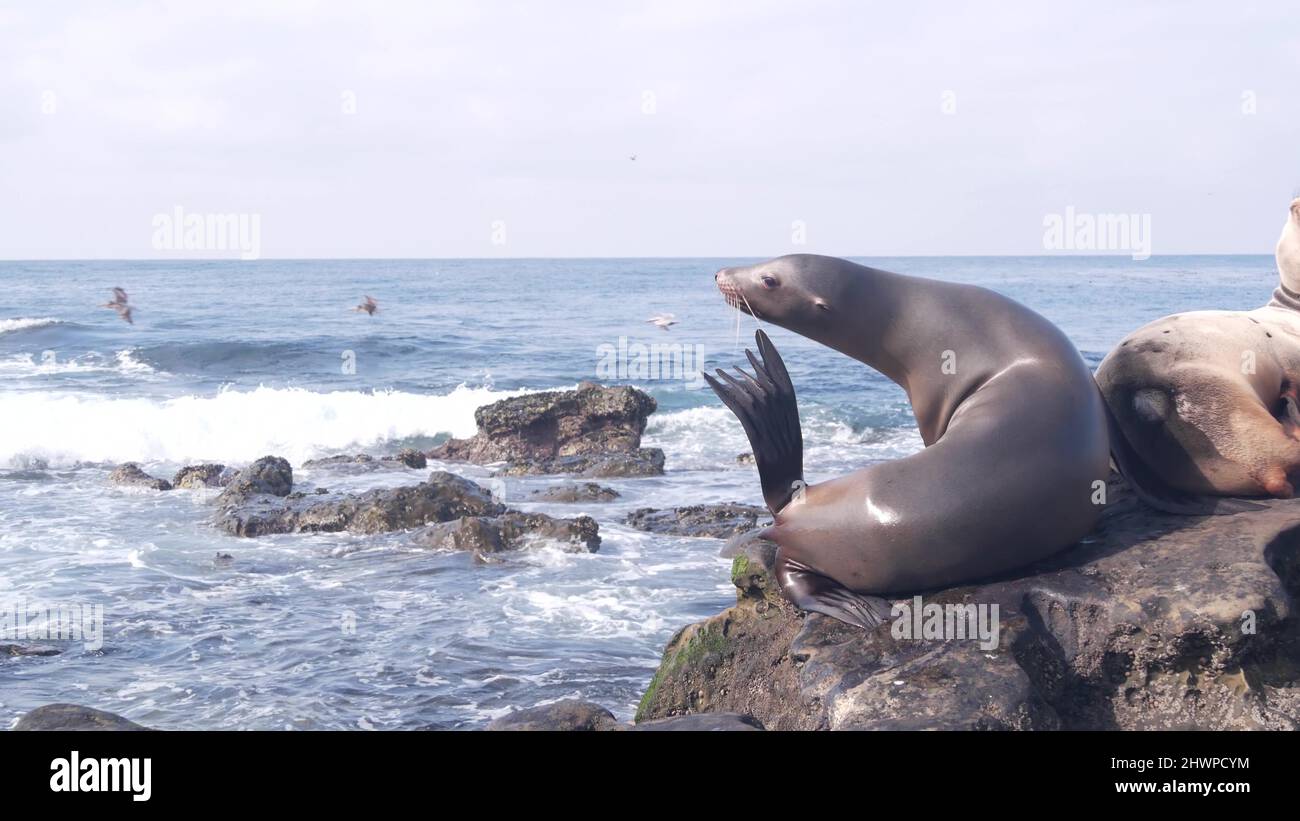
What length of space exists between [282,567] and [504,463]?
6933 millimetres

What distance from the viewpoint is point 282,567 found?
11.5 m

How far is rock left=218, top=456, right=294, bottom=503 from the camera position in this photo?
46.7 feet

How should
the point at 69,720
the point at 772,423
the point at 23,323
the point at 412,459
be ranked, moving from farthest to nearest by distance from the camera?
the point at 23,323 < the point at 412,459 < the point at 772,423 < the point at 69,720

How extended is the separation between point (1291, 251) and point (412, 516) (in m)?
8.82

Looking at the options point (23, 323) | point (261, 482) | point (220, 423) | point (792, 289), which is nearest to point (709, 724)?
point (792, 289)

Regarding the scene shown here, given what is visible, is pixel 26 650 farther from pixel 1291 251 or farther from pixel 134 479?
pixel 1291 251

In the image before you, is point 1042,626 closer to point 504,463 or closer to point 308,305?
point 504,463

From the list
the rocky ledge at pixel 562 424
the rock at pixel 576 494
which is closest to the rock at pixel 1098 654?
the rock at pixel 576 494

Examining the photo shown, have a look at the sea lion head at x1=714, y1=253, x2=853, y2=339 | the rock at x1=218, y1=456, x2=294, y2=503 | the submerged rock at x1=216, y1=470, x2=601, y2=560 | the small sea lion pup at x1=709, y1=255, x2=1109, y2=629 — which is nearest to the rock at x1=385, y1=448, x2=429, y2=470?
the rock at x1=218, y1=456, x2=294, y2=503

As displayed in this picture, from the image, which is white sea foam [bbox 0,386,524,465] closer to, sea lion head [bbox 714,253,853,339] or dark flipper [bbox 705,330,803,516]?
sea lion head [bbox 714,253,853,339]

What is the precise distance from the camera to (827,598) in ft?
18.5

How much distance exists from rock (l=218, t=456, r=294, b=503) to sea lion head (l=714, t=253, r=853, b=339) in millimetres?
9242

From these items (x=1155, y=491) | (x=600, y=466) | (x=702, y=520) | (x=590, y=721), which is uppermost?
(x=1155, y=491)

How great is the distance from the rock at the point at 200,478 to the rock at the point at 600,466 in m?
3.77
